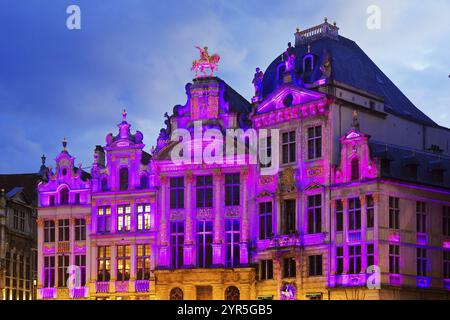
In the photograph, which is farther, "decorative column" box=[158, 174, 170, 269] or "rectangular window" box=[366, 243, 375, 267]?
"decorative column" box=[158, 174, 170, 269]

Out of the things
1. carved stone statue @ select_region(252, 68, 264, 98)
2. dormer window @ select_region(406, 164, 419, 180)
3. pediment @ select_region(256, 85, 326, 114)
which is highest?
carved stone statue @ select_region(252, 68, 264, 98)

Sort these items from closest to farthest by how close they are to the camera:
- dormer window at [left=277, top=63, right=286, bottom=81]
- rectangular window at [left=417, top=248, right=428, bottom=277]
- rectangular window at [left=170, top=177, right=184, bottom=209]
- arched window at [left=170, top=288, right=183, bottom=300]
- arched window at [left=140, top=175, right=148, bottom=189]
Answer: rectangular window at [left=417, top=248, right=428, bottom=277]
arched window at [left=170, top=288, right=183, bottom=300]
dormer window at [left=277, top=63, right=286, bottom=81]
rectangular window at [left=170, top=177, right=184, bottom=209]
arched window at [left=140, top=175, right=148, bottom=189]

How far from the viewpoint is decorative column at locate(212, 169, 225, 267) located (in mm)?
58281

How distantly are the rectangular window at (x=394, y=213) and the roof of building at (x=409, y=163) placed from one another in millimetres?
1218

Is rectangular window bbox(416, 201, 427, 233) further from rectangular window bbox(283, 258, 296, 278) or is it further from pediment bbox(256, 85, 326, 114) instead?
pediment bbox(256, 85, 326, 114)

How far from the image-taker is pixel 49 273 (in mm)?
63812

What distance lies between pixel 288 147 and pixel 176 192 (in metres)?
7.38

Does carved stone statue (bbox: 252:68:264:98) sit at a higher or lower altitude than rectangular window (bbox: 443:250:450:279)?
higher

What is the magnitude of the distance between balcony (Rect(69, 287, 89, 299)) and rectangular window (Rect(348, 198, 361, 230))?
57.7 feet

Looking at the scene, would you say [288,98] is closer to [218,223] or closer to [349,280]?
[218,223]

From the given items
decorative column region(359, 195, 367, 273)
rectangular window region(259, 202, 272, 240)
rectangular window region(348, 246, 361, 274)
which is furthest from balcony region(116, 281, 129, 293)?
decorative column region(359, 195, 367, 273)

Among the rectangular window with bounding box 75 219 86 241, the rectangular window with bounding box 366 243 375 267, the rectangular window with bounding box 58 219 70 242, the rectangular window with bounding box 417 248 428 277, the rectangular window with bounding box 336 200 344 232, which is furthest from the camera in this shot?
the rectangular window with bounding box 58 219 70 242

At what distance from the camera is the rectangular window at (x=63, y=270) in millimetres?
63344
